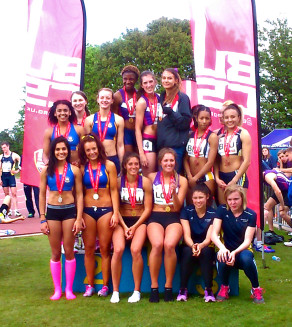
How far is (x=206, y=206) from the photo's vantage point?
17.3 feet

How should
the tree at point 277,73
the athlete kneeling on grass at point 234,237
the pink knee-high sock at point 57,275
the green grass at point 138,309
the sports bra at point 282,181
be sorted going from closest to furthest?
the green grass at point 138,309 < the athlete kneeling on grass at point 234,237 < the pink knee-high sock at point 57,275 < the sports bra at point 282,181 < the tree at point 277,73

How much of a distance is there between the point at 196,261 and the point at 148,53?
2623 cm

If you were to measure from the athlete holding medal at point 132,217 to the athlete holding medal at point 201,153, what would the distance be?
23.8 inches

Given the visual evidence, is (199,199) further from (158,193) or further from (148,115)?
(148,115)

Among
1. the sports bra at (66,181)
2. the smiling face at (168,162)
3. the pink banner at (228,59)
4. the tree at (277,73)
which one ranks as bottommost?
the sports bra at (66,181)

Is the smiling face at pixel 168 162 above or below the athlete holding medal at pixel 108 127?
below

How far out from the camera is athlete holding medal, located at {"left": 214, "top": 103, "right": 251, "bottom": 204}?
18.0 ft

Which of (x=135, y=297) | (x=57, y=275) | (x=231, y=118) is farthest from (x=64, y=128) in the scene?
(x=135, y=297)

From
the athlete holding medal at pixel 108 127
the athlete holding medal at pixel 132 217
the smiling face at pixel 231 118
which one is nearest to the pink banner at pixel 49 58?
the athlete holding medal at pixel 108 127

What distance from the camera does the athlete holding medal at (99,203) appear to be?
512 centimetres

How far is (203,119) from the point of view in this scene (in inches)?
216

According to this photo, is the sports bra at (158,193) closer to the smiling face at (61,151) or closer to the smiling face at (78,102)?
the smiling face at (61,151)

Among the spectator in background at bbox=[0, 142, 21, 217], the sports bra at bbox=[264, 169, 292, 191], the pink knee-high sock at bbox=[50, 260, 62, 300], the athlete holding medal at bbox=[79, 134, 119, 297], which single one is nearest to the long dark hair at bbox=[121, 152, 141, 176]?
the athlete holding medal at bbox=[79, 134, 119, 297]

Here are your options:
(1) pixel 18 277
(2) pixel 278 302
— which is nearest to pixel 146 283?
(2) pixel 278 302
